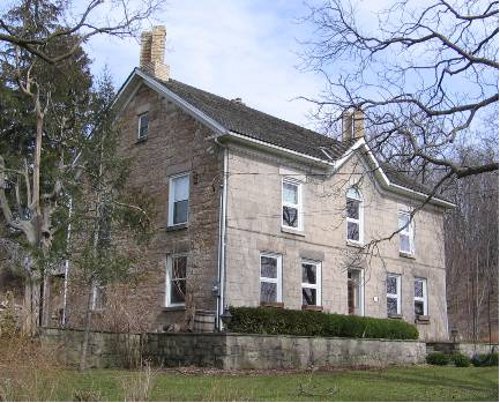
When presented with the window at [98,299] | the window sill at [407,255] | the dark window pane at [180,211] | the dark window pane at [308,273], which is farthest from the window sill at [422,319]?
the window at [98,299]

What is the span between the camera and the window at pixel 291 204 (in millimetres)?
22922

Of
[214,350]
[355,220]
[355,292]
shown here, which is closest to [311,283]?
→ [355,292]

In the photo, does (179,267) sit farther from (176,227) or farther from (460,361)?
(460,361)

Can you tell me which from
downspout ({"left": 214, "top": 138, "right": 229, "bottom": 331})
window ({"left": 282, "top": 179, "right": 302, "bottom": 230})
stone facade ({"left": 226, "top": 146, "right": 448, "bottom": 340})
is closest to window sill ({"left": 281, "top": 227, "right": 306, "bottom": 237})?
stone facade ({"left": 226, "top": 146, "right": 448, "bottom": 340})

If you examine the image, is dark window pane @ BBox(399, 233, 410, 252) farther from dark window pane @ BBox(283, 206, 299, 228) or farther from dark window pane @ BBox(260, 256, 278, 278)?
dark window pane @ BBox(260, 256, 278, 278)

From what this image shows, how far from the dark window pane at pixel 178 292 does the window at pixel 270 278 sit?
2.46 metres

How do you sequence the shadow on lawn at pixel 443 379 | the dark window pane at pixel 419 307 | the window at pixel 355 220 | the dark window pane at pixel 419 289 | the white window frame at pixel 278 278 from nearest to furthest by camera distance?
the shadow on lawn at pixel 443 379 < the white window frame at pixel 278 278 < the window at pixel 355 220 < the dark window pane at pixel 419 307 < the dark window pane at pixel 419 289

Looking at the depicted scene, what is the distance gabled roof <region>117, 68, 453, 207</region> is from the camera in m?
21.8

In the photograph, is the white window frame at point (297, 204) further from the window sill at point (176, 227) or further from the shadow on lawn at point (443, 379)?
the shadow on lawn at point (443, 379)

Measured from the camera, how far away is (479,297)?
Answer: 47031mm

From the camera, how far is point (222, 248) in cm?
2056

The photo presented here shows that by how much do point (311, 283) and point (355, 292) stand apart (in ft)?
8.75

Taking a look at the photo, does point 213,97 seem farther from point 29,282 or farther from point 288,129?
point 29,282

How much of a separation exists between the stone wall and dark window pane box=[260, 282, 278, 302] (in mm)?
2616
